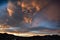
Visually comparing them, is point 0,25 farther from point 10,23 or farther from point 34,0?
point 34,0

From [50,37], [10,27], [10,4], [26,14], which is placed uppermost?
[10,4]

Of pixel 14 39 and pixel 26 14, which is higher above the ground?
pixel 26 14

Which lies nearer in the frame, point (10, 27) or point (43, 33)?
point (43, 33)

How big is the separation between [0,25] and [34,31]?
4.73ft

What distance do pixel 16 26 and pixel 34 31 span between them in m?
0.77

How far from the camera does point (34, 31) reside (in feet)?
21.2

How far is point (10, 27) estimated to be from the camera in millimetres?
6660

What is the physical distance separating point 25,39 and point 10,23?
3.75 ft

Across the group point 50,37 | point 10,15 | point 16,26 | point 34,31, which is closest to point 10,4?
point 10,15

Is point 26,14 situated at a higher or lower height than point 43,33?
higher

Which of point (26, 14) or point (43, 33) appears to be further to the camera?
point (26, 14)

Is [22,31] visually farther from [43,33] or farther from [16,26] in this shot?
[43,33]

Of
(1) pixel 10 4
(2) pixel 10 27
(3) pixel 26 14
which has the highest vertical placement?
(1) pixel 10 4

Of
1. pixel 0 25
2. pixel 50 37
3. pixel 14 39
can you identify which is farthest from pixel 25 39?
pixel 0 25
